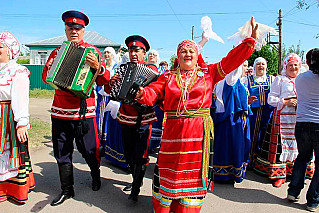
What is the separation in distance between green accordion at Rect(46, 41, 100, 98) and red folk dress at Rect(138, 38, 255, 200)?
81 cm

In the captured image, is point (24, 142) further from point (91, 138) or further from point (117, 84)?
point (117, 84)

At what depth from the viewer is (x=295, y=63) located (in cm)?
412

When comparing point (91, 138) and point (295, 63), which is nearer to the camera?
point (91, 138)

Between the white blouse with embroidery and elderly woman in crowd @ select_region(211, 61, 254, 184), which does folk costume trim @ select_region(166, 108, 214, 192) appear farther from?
the white blouse with embroidery

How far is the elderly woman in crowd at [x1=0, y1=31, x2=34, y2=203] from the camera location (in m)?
3.19

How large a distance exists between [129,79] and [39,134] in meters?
5.03

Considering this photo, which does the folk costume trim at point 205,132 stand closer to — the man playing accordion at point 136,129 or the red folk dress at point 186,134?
the red folk dress at point 186,134

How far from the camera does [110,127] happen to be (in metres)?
5.13

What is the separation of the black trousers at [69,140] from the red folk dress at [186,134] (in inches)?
47.8

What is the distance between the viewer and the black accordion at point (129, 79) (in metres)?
2.90

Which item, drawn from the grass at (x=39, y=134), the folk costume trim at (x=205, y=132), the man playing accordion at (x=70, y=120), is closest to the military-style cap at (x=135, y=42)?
the man playing accordion at (x=70, y=120)

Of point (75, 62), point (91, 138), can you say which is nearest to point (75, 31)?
point (75, 62)

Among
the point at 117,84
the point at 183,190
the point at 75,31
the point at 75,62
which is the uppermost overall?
the point at 75,31

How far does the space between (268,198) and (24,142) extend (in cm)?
337
